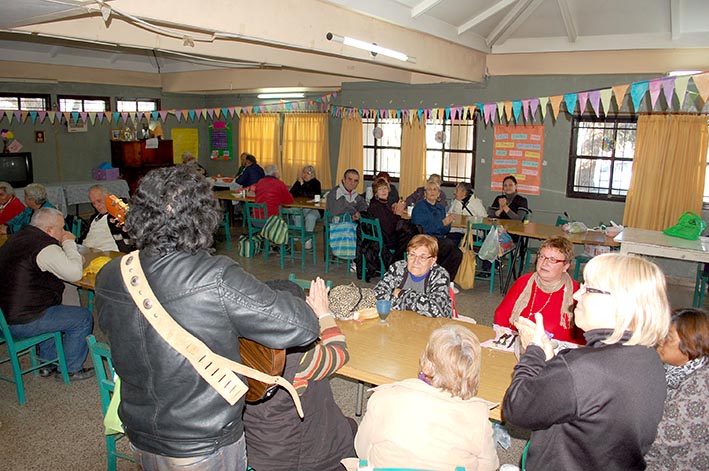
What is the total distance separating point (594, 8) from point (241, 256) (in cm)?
555

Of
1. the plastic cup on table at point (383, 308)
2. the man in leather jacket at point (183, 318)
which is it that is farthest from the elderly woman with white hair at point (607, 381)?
Answer: the plastic cup on table at point (383, 308)

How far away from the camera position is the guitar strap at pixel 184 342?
154 cm

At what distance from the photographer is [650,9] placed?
638 cm

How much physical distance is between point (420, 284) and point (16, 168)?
9045mm

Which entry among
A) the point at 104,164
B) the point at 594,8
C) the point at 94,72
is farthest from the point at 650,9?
the point at 104,164

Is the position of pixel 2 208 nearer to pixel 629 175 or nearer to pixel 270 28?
pixel 270 28

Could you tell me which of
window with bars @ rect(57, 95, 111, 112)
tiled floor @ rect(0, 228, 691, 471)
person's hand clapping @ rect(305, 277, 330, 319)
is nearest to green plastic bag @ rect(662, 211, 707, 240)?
tiled floor @ rect(0, 228, 691, 471)

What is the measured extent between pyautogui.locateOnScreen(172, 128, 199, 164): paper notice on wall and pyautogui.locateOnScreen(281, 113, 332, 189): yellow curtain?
253 centimetres

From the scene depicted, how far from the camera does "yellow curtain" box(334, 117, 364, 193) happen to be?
10.3 meters

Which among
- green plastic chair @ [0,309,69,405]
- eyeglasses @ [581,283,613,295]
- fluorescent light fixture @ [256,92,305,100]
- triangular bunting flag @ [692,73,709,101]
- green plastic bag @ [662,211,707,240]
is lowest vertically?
green plastic chair @ [0,309,69,405]

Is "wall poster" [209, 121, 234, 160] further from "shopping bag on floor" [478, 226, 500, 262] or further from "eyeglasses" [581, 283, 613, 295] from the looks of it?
"eyeglasses" [581, 283, 613, 295]

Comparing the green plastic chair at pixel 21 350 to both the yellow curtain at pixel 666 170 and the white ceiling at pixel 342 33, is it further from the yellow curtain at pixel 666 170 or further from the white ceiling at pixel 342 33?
the yellow curtain at pixel 666 170

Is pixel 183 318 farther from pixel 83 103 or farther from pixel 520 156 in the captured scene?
pixel 83 103

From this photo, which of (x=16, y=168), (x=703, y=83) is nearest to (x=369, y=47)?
(x=703, y=83)
